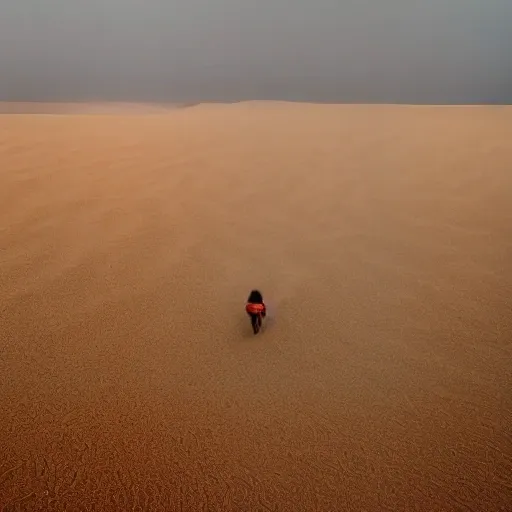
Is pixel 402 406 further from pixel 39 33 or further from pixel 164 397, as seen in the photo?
pixel 39 33

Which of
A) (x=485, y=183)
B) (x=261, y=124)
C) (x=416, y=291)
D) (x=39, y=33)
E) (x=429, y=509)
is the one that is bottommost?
(x=429, y=509)

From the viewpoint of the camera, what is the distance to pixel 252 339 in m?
1.23

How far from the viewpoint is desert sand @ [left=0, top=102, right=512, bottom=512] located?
2.80 ft

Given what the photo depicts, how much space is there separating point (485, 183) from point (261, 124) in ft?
6.15

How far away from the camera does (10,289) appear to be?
1.41 metres

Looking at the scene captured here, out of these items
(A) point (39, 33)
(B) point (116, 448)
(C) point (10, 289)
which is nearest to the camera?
(B) point (116, 448)

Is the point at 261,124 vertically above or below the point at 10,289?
above

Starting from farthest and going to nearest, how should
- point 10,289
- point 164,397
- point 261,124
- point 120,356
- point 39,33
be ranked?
point 39,33, point 261,124, point 10,289, point 120,356, point 164,397

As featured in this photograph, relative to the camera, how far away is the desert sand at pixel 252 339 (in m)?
0.85

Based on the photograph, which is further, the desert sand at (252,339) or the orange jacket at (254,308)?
the orange jacket at (254,308)

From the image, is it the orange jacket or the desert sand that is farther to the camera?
the orange jacket

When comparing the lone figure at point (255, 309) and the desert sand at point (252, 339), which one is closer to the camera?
the desert sand at point (252, 339)

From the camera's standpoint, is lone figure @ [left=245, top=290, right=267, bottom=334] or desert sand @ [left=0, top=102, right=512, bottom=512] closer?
desert sand @ [left=0, top=102, right=512, bottom=512]

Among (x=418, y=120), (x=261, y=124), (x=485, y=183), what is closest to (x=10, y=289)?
(x=485, y=183)
